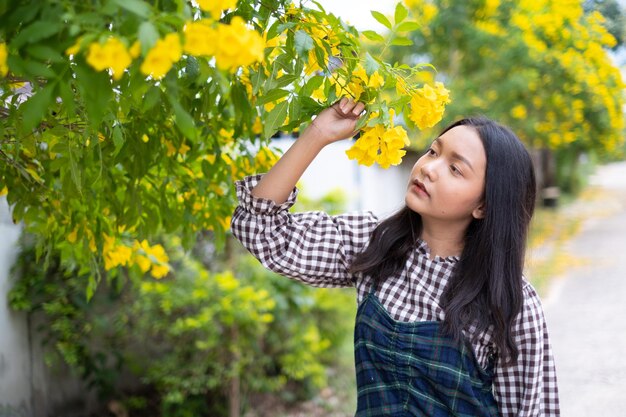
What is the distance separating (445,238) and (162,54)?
106 centimetres

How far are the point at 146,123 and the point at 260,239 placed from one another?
1.25ft

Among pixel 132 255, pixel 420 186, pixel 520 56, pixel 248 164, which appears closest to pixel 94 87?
pixel 420 186

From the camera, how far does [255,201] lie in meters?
1.62

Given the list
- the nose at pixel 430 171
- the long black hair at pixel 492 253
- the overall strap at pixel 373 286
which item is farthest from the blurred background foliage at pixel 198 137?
the overall strap at pixel 373 286

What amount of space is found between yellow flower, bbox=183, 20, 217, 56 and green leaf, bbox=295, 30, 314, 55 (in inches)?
15.1

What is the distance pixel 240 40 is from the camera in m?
0.87

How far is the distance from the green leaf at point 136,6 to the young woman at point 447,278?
0.68 metres

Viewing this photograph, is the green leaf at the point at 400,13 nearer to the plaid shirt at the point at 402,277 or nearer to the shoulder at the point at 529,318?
the plaid shirt at the point at 402,277

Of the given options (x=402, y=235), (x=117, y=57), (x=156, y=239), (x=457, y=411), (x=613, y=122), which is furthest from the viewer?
(x=613, y=122)

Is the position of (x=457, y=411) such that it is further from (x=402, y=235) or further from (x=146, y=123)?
(x=146, y=123)

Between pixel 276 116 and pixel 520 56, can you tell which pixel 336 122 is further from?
pixel 520 56

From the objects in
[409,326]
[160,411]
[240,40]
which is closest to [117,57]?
[240,40]

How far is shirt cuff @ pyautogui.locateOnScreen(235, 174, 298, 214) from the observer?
161 centimetres

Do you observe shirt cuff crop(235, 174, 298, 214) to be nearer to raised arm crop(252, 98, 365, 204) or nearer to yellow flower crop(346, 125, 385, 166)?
raised arm crop(252, 98, 365, 204)
